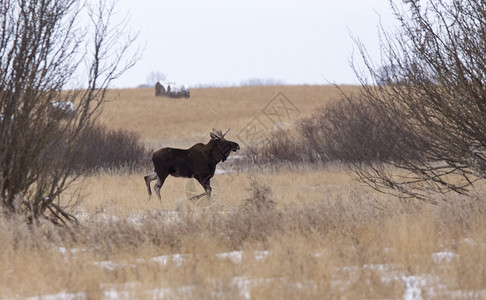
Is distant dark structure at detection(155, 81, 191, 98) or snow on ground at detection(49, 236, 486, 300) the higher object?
distant dark structure at detection(155, 81, 191, 98)

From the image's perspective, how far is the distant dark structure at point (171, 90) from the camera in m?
49.0

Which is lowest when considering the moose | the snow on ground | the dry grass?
the snow on ground

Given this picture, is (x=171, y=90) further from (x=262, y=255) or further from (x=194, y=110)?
(x=262, y=255)

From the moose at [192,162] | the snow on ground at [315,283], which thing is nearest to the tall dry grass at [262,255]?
the snow on ground at [315,283]

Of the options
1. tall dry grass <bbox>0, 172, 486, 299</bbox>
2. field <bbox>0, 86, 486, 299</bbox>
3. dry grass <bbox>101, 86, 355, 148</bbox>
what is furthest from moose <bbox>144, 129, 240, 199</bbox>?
dry grass <bbox>101, 86, 355, 148</bbox>

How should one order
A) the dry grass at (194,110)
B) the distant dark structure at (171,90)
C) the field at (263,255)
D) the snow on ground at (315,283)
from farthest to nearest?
the distant dark structure at (171,90)
the dry grass at (194,110)
the field at (263,255)
the snow on ground at (315,283)

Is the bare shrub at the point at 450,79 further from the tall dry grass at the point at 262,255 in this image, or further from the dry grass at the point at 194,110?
the dry grass at the point at 194,110

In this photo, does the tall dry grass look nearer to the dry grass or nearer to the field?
the field

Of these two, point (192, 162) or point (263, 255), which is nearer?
point (263, 255)

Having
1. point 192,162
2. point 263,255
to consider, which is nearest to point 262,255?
point 263,255

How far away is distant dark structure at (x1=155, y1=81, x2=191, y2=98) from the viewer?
49.0 metres

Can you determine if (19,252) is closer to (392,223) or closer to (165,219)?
(165,219)

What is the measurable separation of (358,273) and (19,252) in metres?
3.22

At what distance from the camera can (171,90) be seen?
1948 inches
